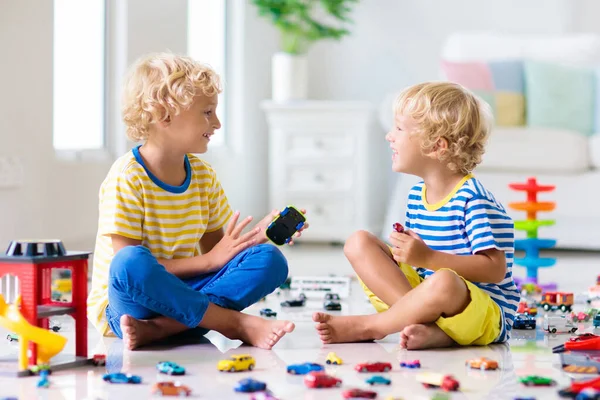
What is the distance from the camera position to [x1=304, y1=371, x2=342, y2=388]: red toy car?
1.31 metres

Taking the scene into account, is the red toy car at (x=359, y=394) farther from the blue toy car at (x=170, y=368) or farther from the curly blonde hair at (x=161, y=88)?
the curly blonde hair at (x=161, y=88)

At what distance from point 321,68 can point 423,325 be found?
3.24 m

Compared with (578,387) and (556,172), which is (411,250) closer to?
(578,387)

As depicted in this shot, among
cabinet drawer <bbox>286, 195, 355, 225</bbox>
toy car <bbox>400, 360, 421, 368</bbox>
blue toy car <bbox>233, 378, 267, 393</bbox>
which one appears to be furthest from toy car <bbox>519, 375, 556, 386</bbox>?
cabinet drawer <bbox>286, 195, 355, 225</bbox>

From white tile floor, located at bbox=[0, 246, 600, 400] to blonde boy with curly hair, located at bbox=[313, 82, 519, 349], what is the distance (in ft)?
0.13

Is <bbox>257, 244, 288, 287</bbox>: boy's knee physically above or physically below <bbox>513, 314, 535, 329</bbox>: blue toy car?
above

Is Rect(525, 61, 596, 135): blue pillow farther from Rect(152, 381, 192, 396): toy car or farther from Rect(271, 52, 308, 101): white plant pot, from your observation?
Rect(152, 381, 192, 396): toy car

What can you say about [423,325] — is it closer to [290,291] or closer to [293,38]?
[290,291]

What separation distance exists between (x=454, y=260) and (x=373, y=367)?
11.6 inches

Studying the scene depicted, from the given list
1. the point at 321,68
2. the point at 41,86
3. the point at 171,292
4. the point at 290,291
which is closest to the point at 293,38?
the point at 321,68

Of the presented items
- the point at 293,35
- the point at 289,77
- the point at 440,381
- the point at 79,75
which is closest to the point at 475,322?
the point at 440,381

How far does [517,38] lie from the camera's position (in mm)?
4199

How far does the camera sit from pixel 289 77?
13.9 ft

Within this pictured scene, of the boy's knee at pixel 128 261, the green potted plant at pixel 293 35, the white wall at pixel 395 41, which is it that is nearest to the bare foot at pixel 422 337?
the boy's knee at pixel 128 261
